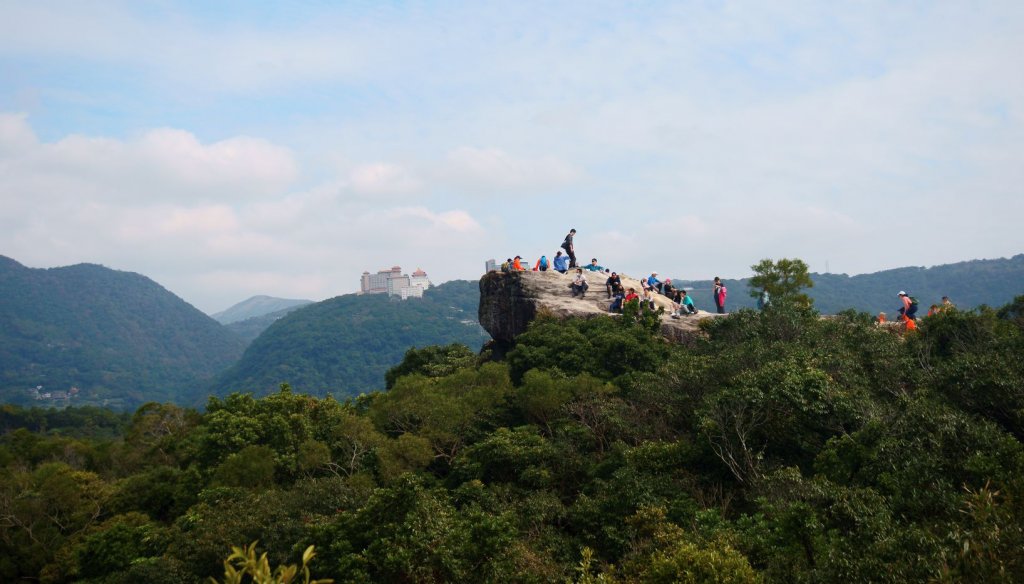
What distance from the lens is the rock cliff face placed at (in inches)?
1261

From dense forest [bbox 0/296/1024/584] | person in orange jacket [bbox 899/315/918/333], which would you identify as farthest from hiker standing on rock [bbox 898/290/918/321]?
→ dense forest [bbox 0/296/1024/584]

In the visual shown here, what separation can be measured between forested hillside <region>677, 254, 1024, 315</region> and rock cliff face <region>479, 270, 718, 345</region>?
114803mm

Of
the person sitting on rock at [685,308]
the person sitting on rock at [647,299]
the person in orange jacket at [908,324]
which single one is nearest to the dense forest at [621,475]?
the person in orange jacket at [908,324]

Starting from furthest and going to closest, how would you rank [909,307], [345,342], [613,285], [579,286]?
1. [345,342]
2. [579,286]
3. [613,285]
4. [909,307]

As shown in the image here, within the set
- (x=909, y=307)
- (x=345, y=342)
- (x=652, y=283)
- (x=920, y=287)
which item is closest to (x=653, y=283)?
(x=652, y=283)

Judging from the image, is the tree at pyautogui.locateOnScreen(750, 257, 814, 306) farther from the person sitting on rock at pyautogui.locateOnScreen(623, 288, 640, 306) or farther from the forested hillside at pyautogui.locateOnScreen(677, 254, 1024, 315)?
the forested hillside at pyautogui.locateOnScreen(677, 254, 1024, 315)

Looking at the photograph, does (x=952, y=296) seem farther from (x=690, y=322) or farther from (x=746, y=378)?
(x=746, y=378)

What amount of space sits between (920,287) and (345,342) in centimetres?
15456

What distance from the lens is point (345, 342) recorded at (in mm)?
168500

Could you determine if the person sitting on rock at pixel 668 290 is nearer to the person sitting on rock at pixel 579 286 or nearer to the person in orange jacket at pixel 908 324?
the person sitting on rock at pixel 579 286

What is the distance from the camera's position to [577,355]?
88.0 feet

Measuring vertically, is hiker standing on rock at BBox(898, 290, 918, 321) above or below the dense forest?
above

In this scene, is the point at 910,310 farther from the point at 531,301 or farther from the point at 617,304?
the point at 531,301

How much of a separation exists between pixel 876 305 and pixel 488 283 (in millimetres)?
154171
